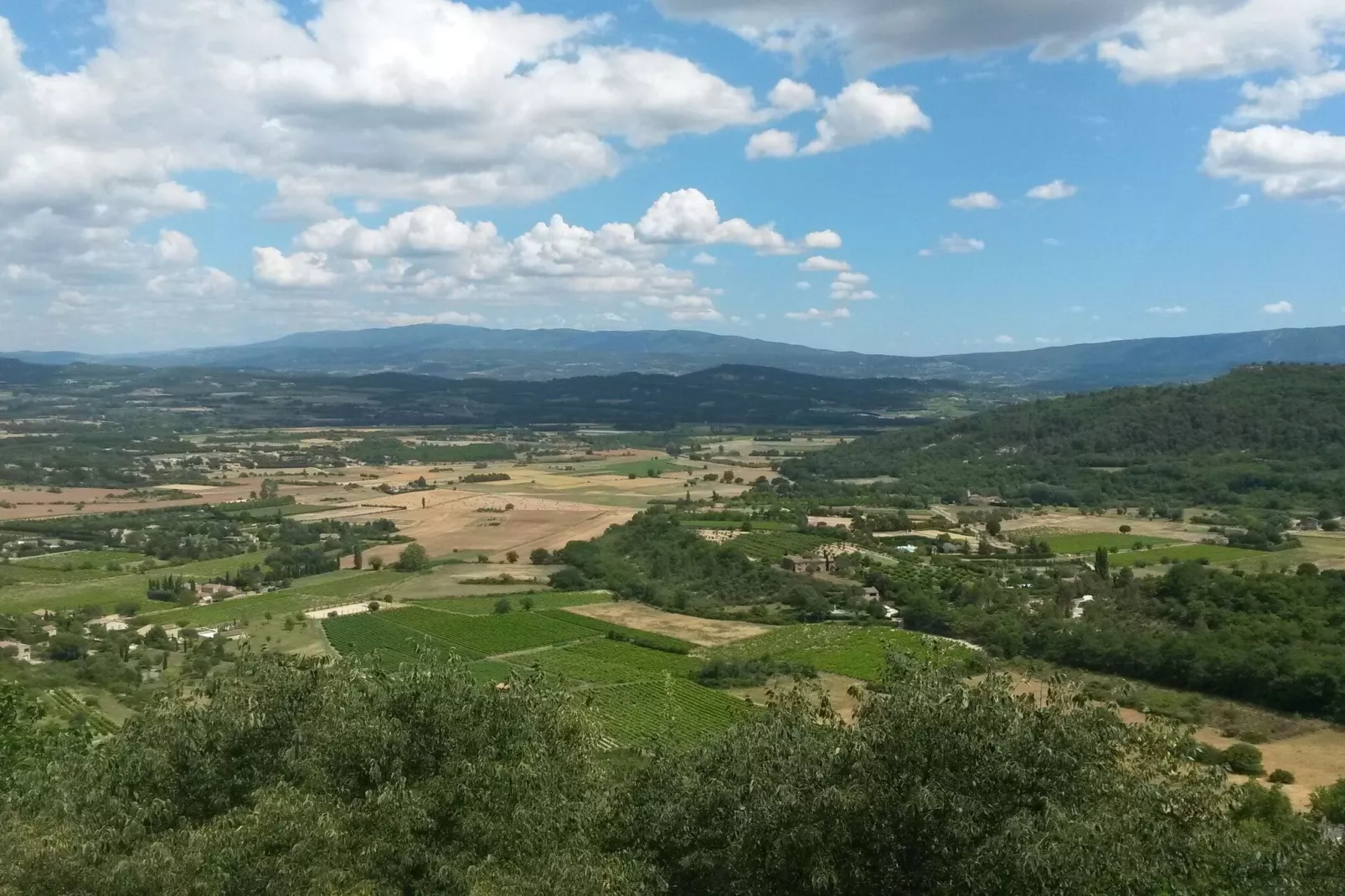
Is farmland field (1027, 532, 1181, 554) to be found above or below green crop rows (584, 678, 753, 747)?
above

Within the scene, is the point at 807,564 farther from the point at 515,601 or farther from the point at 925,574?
the point at 515,601

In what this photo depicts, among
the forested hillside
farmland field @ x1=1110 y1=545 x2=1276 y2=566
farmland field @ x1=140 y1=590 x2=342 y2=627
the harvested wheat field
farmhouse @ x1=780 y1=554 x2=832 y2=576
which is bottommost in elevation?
the harvested wheat field

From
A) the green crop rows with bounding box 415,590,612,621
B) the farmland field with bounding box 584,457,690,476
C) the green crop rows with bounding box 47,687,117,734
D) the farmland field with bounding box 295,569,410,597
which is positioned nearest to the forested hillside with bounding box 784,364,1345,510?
the farmland field with bounding box 584,457,690,476

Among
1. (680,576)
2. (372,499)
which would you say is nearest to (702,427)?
(372,499)

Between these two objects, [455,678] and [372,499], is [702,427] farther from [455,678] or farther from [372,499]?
[455,678]

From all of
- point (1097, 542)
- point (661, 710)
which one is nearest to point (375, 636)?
point (661, 710)

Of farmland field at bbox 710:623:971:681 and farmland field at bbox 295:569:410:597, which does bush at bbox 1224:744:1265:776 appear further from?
farmland field at bbox 295:569:410:597
